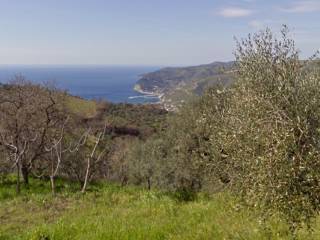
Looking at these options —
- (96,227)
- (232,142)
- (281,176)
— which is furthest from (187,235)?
(281,176)

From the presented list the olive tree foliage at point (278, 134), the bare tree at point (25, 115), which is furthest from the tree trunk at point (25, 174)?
the olive tree foliage at point (278, 134)

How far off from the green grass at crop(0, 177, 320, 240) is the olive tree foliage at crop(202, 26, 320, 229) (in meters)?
1.47

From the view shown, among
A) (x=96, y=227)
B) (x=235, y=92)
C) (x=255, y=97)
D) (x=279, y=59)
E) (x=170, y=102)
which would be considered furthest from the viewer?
(x=170, y=102)

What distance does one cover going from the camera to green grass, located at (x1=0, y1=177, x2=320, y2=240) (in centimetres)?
1100

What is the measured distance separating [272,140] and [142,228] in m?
5.73

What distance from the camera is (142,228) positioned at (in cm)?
1176

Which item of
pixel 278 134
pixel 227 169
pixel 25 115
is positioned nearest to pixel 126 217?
pixel 227 169

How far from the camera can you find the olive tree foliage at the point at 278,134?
22.7ft

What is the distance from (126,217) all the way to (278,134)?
293 inches

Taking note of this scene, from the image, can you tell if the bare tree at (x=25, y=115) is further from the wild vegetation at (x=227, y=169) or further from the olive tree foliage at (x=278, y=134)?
the olive tree foliage at (x=278, y=134)

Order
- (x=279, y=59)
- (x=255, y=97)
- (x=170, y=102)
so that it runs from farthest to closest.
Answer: (x=170, y=102) → (x=279, y=59) → (x=255, y=97)

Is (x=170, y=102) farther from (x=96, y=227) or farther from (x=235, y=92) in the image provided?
(x=235, y=92)

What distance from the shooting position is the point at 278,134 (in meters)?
6.99

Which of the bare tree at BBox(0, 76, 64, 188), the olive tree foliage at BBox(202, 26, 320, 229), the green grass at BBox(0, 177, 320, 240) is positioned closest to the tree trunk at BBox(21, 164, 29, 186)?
the bare tree at BBox(0, 76, 64, 188)
